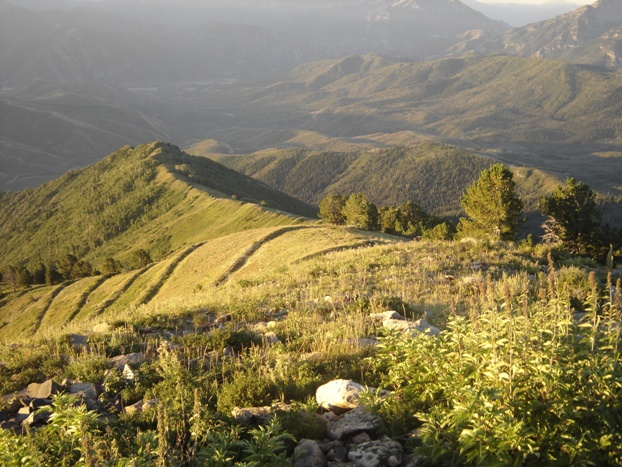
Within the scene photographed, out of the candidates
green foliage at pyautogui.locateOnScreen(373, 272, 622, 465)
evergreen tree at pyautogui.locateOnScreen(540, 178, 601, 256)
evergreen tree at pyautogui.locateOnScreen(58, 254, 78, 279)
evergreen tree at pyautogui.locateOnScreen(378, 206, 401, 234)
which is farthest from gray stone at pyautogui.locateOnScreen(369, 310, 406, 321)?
evergreen tree at pyautogui.locateOnScreen(58, 254, 78, 279)

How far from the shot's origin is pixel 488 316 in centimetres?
695

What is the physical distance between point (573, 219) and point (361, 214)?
142 feet

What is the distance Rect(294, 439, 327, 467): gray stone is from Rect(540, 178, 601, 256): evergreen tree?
57.7 metres

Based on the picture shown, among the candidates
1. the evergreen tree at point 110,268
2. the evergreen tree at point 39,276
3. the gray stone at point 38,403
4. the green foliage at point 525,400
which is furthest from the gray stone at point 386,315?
the evergreen tree at point 39,276

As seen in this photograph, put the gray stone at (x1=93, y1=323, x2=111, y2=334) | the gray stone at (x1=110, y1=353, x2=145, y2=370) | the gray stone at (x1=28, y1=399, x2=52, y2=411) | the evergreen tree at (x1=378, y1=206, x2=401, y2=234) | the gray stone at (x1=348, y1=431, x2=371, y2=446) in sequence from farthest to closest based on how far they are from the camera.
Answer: the evergreen tree at (x1=378, y1=206, x2=401, y2=234) < the gray stone at (x1=93, y1=323, x2=111, y2=334) < the gray stone at (x1=110, y1=353, x2=145, y2=370) < the gray stone at (x1=28, y1=399, x2=52, y2=411) < the gray stone at (x1=348, y1=431, x2=371, y2=446)

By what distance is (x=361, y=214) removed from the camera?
95.5 m

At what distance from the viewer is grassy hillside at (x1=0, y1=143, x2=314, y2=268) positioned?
98188 millimetres

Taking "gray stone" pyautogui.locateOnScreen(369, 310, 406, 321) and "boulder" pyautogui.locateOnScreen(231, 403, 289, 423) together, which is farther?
"gray stone" pyautogui.locateOnScreen(369, 310, 406, 321)

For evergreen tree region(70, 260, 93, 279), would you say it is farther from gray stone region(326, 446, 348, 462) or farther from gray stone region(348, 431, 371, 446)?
gray stone region(326, 446, 348, 462)

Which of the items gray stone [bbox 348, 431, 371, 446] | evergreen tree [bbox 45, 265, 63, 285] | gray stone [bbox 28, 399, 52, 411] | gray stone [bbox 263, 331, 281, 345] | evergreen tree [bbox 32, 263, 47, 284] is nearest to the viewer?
gray stone [bbox 348, 431, 371, 446]

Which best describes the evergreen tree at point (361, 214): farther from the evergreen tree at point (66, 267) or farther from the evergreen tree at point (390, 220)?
the evergreen tree at point (66, 267)

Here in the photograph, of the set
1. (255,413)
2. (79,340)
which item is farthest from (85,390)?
(79,340)

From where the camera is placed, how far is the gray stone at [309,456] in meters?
6.15

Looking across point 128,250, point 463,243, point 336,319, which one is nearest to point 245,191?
point 128,250
